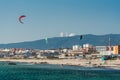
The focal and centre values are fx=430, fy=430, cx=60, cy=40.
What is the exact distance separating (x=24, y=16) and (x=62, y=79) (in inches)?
372

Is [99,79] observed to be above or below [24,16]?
below

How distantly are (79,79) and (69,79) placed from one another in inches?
56.1

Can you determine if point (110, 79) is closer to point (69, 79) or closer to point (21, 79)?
point (69, 79)

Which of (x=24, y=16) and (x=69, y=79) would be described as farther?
(x=69, y=79)

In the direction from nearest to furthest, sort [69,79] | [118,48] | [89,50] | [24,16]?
[24,16] → [69,79] → [118,48] → [89,50]

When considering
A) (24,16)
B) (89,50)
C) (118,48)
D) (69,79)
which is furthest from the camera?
(89,50)

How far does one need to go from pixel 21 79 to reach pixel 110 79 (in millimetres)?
12167

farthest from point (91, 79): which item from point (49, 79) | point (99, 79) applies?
point (49, 79)

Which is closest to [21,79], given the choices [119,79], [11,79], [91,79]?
[11,79]

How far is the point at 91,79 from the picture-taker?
55938 millimetres

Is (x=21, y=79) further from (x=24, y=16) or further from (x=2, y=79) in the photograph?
(x=24, y=16)

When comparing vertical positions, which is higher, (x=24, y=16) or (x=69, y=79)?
(x=24, y=16)

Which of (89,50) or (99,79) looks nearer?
(99,79)

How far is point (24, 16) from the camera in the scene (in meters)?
51.1
